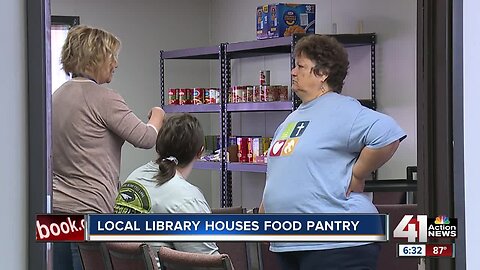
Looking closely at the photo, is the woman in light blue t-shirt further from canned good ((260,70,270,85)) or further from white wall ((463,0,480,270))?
canned good ((260,70,270,85))

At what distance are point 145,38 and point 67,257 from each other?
915 mm

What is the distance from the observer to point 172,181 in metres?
1.81

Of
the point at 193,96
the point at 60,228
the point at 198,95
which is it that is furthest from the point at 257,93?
the point at 60,228

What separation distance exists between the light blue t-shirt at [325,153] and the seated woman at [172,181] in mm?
161

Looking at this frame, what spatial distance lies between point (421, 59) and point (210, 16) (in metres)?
1.17

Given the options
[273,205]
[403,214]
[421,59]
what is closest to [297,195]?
[273,205]

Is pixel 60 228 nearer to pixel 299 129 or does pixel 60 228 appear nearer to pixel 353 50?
pixel 299 129

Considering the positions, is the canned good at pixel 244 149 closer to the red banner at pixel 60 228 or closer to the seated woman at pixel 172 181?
the seated woman at pixel 172 181

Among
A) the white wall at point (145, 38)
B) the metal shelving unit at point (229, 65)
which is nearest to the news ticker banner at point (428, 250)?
the white wall at point (145, 38)

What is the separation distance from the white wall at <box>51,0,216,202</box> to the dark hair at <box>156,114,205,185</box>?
4cm

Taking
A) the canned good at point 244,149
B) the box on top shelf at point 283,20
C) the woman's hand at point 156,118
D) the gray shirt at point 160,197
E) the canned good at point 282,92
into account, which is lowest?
the gray shirt at point 160,197

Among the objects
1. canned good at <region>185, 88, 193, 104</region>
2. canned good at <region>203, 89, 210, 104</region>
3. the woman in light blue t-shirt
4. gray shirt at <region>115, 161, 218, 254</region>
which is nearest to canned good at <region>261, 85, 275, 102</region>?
canned good at <region>203, 89, 210, 104</region>

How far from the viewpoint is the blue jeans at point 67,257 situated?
4.83ft

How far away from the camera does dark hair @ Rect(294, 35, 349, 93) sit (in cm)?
167
